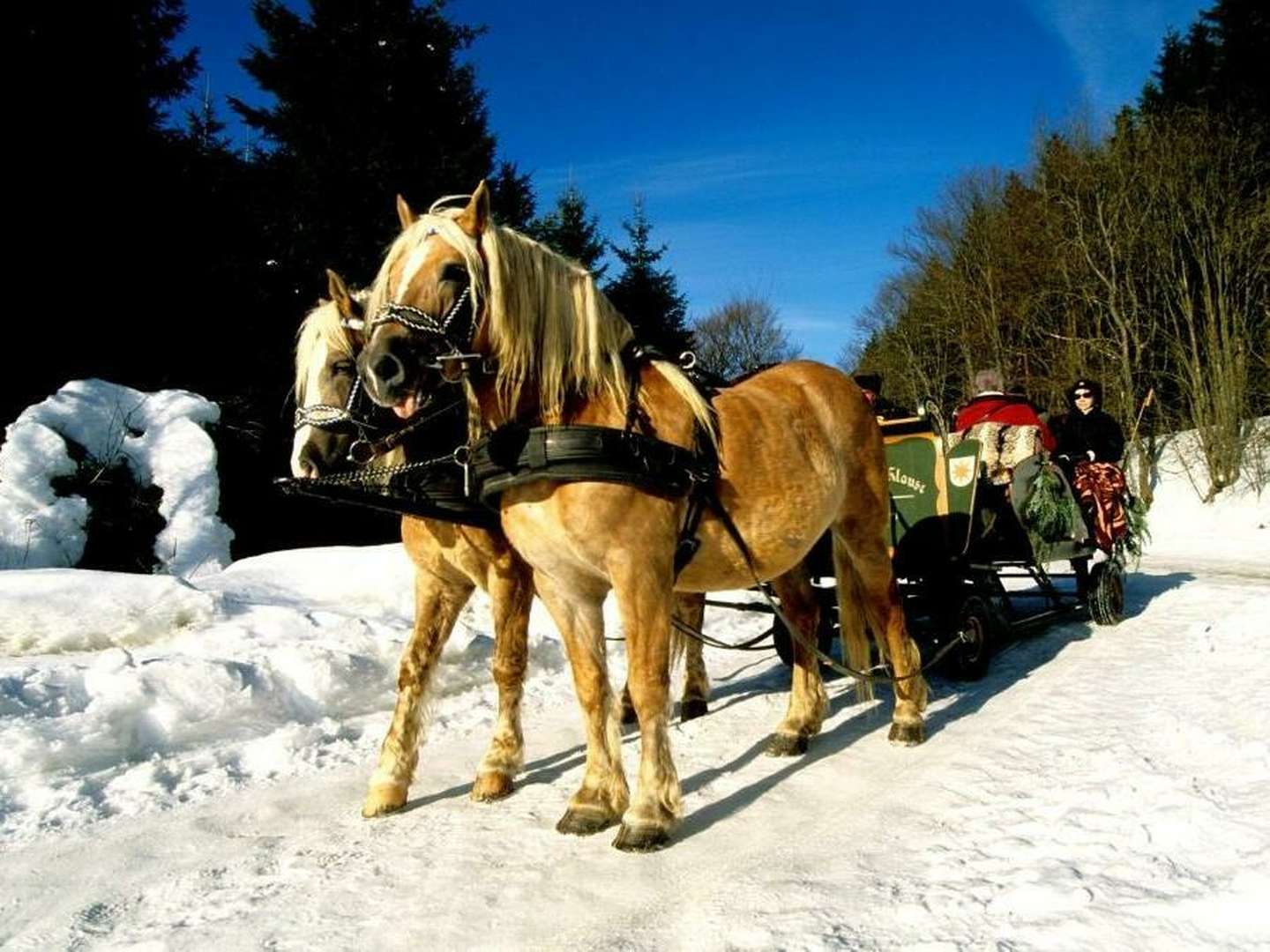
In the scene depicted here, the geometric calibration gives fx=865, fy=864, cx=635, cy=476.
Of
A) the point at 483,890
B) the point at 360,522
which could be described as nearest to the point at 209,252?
the point at 360,522

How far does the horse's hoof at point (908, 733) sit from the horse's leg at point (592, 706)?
1.49 metres

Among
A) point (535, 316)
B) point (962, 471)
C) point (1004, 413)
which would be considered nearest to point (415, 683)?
point (535, 316)

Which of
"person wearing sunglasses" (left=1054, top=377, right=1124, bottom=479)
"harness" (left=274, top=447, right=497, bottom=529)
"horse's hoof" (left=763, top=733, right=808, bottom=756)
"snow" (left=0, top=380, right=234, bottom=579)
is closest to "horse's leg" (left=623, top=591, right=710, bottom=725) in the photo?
"horse's hoof" (left=763, top=733, right=808, bottom=756)

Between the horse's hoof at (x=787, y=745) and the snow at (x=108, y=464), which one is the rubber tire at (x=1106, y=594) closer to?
the horse's hoof at (x=787, y=745)

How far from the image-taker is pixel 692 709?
4883mm

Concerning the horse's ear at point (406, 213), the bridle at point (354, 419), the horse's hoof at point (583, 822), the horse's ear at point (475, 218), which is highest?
the horse's ear at point (406, 213)

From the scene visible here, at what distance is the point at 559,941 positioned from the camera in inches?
89.0

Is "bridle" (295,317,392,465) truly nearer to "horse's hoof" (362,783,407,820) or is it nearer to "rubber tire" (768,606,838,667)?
"horse's hoof" (362,783,407,820)

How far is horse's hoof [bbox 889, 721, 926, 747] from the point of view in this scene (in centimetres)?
398

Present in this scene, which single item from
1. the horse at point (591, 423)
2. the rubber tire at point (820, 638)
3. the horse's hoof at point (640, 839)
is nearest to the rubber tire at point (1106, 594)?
the rubber tire at point (820, 638)

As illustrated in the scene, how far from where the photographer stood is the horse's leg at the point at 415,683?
3.35m

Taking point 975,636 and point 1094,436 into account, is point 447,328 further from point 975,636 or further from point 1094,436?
point 1094,436

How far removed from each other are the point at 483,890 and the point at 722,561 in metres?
1.47

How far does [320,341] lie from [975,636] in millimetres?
3962
